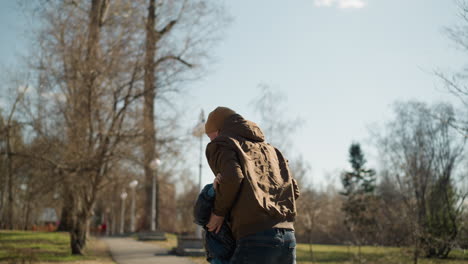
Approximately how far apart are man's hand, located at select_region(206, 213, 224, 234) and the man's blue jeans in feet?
0.64

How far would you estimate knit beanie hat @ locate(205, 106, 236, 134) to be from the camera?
3.50 metres

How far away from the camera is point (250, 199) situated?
3.07 m

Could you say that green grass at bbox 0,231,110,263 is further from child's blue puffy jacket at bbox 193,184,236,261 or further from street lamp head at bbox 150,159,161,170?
child's blue puffy jacket at bbox 193,184,236,261

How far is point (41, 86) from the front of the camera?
15070mm

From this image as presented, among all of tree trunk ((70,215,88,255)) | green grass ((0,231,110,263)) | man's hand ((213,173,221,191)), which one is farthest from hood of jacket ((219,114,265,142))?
tree trunk ((70,215,88,255))

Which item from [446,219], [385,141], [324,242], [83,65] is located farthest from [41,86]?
[324,242]

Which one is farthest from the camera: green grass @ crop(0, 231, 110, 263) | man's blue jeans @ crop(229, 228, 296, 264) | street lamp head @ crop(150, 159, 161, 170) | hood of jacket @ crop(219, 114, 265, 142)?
street lamp head @ crop(150, 159, 161, 170)

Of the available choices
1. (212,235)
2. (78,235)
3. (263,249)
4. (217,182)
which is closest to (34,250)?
(78,235)

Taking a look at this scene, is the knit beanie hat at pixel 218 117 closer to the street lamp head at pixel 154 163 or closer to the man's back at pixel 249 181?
the man's back at pixel 249 181

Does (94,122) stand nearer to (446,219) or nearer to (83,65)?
(83,65)

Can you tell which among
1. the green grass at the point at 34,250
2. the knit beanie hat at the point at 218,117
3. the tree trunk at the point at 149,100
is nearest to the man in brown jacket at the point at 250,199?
the knit beanie hat at the point at 218,117

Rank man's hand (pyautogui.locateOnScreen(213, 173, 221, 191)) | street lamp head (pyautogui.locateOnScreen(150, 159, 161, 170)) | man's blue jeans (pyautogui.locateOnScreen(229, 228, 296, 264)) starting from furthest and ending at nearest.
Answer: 1. street lamp head (pyautogui.locateOnScreen(150, 159, 161, 170))
2. man's hand (pyautogui.locateOnScreen(213, 173, 221, 191))
3. man's blue jeans (pyautogui.locateOnScreen(229, 228, 296, 264))

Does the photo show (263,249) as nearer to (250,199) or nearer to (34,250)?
(250,199)

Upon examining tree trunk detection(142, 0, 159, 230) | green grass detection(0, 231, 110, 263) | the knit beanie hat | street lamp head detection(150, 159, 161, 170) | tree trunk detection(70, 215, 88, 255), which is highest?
tree trunk detection(142, 0, 159, 230)
